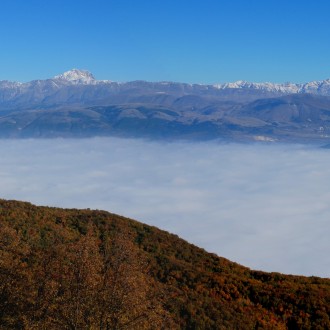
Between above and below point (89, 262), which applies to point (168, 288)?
below

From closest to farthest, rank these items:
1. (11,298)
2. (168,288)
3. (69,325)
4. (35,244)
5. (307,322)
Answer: (69,325)
(11,298)
(307,322)
(168,288)
(35,244)

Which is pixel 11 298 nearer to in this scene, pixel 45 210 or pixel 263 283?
pixel 263 283

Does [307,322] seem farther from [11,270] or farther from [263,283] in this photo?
[11,270]

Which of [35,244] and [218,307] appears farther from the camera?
[35,244]

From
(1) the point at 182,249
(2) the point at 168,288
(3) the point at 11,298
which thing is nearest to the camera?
(3) the point at 11,298

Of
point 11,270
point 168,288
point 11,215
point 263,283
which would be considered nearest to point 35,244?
point 11,215

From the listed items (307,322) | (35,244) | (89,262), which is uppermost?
(89,262)
